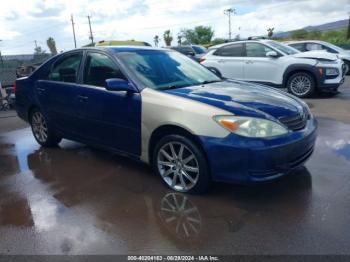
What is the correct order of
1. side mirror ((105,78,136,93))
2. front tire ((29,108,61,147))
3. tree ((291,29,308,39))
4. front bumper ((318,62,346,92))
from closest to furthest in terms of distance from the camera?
side mirror ((105,78,136,93)) → front tire ((29,108,61,147)) → front bumper ((318,62,346,92)) → tree ((291,29,308,39))

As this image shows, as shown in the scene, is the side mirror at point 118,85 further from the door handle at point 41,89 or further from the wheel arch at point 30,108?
the wheel arch at point 30,108

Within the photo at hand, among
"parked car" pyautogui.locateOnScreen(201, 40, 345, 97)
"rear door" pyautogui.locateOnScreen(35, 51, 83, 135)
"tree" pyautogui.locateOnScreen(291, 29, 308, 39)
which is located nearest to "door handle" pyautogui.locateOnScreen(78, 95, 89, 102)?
"rear door" pyautogui.locateOnScreen(35, 51, 83, 135)

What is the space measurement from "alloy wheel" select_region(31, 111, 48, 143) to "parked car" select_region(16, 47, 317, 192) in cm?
40

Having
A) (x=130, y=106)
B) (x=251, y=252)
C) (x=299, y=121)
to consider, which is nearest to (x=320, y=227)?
(x=251, y=252)

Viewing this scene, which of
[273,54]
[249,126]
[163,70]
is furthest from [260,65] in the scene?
[249,126]

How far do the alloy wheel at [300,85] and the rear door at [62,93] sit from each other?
6.59m

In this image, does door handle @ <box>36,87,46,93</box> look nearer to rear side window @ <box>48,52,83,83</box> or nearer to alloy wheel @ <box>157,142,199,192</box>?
rear side window @ <box>48,52,83,83</box>

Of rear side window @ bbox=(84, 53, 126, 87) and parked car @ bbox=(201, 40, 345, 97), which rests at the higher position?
rear side window @ bbox=(84, 53, 126, 87)

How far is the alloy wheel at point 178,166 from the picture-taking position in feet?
12.9

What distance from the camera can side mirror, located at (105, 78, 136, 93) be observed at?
13.8 ft

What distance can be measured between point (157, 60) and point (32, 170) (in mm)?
2348

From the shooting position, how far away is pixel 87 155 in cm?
570

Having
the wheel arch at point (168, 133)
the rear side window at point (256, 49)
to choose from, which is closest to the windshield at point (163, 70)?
the wheel arch at point (168, 133)

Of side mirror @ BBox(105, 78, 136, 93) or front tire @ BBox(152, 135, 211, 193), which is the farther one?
side mirror @ BBox(105, 78, 136, 93)
